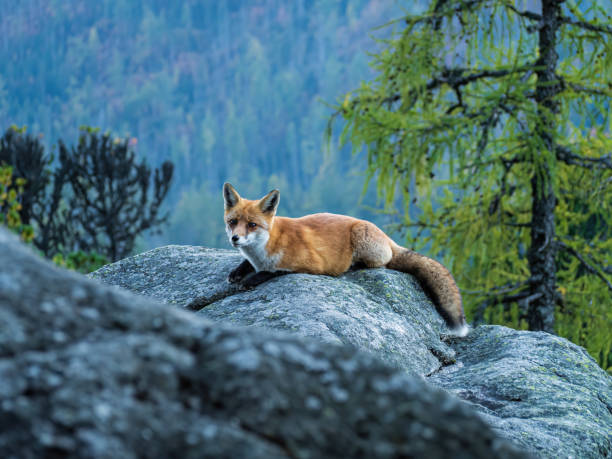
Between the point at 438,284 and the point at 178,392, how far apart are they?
4424 mm

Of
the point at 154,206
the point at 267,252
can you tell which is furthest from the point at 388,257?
the point at 154,206

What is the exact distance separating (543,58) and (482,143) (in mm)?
1756

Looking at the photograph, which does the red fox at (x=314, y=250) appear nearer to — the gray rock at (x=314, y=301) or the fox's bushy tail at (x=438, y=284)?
the fox's bushy tail at (x=438, y=284)

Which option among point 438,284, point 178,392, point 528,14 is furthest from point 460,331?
point 528,14

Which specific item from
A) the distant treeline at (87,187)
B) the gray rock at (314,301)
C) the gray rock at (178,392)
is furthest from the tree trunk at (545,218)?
the distant treeline at (87,187)

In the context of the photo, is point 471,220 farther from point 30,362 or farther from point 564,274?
point 30,362

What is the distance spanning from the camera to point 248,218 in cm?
507

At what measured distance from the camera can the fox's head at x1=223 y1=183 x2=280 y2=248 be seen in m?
4.90

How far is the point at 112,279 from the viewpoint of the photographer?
538 cm

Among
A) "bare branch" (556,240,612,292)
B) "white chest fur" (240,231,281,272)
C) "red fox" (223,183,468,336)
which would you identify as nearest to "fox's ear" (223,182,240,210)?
"red fox" (223,183,468,336)

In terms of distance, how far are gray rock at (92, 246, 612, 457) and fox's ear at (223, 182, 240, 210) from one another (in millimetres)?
553

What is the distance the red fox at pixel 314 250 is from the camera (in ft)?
16.5

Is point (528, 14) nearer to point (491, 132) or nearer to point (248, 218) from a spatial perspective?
point (491, 132)

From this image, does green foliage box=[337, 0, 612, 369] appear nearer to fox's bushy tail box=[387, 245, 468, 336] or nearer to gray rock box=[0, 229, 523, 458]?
fox's bushy tail box=[387, 245, 468, 336]
